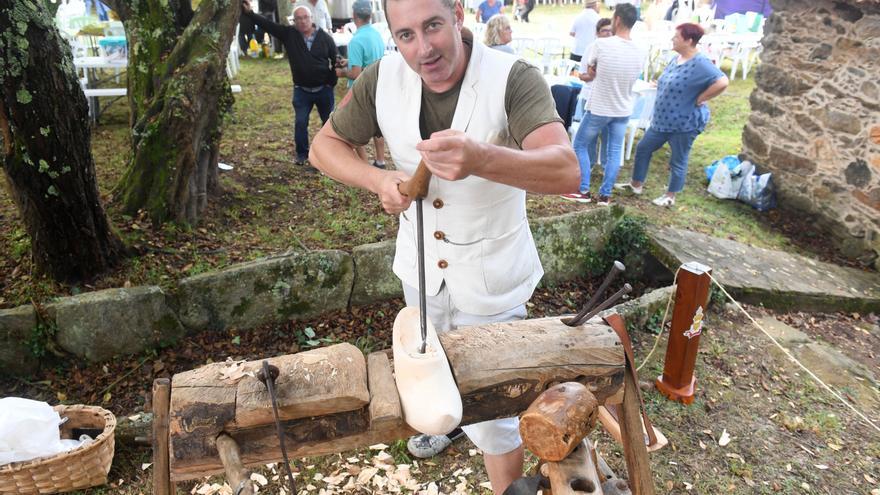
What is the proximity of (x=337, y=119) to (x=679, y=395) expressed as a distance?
8.53 ft

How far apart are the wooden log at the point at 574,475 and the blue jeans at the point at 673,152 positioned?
5209 millimetres

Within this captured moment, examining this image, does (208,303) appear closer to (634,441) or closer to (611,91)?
(634,441)

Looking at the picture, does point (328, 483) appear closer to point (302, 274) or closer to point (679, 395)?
point (302, 274)

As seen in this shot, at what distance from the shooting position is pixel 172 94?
4020mm

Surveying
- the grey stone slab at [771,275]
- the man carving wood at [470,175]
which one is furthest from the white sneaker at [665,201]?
the man carving wood at [470,175]

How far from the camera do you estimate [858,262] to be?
215 inches

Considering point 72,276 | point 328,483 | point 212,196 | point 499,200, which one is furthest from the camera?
point 212,196

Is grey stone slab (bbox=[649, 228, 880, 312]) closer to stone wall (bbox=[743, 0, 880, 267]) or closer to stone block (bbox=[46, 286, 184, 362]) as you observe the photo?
stone wall (bbox=[743, 0, 880, 267])

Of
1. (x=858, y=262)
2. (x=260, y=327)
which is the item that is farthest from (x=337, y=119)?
(x=858, y=262)

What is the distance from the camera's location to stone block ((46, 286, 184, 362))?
10.6 feet

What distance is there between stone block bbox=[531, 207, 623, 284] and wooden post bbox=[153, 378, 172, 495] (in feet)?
10.8

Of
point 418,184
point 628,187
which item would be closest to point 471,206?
point 418,184

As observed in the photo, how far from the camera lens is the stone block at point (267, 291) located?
Result: 3543mm

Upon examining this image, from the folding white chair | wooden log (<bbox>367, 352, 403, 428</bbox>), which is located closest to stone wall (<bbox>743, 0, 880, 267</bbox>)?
the folding white chair
